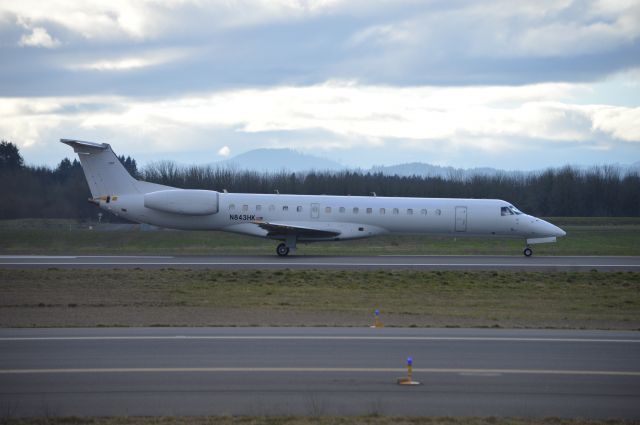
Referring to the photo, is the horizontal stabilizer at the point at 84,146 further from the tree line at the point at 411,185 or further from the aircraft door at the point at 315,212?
the tree line at the point at 411,185

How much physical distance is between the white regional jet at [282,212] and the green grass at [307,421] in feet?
84.7

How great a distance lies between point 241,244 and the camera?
154ft

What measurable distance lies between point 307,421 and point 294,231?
25.8m

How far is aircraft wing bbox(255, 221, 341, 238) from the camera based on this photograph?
35.1 metres

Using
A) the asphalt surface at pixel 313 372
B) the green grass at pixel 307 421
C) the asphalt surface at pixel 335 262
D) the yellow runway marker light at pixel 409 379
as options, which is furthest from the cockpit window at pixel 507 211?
the green grass at pixel 307 421

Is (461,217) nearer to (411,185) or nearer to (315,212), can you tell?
(315,212)

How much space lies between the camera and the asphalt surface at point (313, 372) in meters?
10.4

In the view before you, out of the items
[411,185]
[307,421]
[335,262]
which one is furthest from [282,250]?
[411,185]

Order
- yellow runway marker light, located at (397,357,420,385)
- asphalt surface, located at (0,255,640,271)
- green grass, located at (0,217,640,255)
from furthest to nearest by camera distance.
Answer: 1. green grass, located at (0,217,640,255)
2. asphalt surface, located at (0,255,640,271)
3. yellow runway marker light, located at (397,357,420,385)

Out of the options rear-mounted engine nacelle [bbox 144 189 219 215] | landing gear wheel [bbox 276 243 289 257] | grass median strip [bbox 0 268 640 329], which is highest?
rear-mounted engine nacelle [bbox 144 189 219 215]

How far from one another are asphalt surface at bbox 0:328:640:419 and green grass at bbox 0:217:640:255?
80.2 ft

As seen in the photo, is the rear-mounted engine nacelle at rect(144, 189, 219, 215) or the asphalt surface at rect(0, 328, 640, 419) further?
the rear-mounted engine nacelle at rect(144, 189, 219, 215)

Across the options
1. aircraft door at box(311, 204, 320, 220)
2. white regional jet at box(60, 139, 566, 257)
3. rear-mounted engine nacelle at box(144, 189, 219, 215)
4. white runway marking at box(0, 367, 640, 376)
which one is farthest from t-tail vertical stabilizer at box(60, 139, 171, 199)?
white runway marking at box(0, 367, 640, 376)

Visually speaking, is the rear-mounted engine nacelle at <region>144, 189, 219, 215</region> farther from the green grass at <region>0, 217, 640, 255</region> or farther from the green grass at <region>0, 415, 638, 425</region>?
the green grass at <region>0, 415, 638, 425</region>
